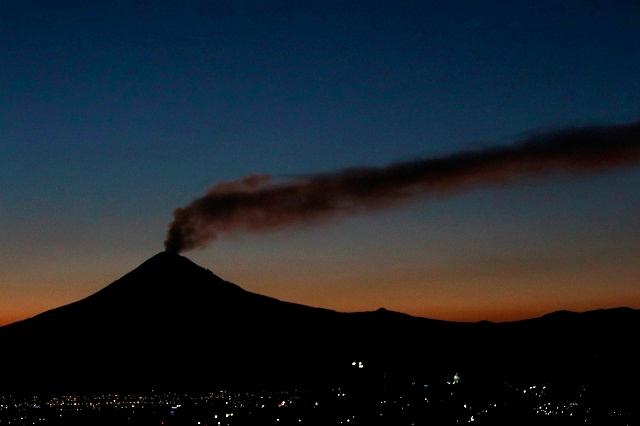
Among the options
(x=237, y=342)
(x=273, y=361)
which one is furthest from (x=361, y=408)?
(x=237, y=342)

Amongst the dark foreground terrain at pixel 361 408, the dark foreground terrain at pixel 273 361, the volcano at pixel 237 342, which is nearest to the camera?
the dark foreground terrain at pixel 361 408

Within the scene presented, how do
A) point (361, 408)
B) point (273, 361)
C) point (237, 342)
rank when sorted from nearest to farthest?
point (361, 408) → point (273, 361) → point (237, 342)

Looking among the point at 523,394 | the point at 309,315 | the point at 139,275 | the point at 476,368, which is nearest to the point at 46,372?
the point at 139,275

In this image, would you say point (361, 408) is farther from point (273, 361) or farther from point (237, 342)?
point (237, 342)

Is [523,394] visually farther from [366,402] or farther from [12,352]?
[12,352]

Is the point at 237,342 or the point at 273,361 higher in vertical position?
the point at 237,342

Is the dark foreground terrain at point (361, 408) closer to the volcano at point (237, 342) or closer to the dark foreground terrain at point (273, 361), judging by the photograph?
the dark foreground terrain at point (273, 361)

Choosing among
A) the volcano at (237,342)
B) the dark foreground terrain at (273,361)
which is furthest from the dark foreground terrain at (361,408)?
the volcano at (237,342)

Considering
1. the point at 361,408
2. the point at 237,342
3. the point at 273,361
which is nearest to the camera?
the point at 361,408

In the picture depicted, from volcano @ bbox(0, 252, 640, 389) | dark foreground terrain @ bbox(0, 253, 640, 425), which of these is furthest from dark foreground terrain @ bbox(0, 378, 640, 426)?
volcano @ bbox(0, 252, 640, 389)
